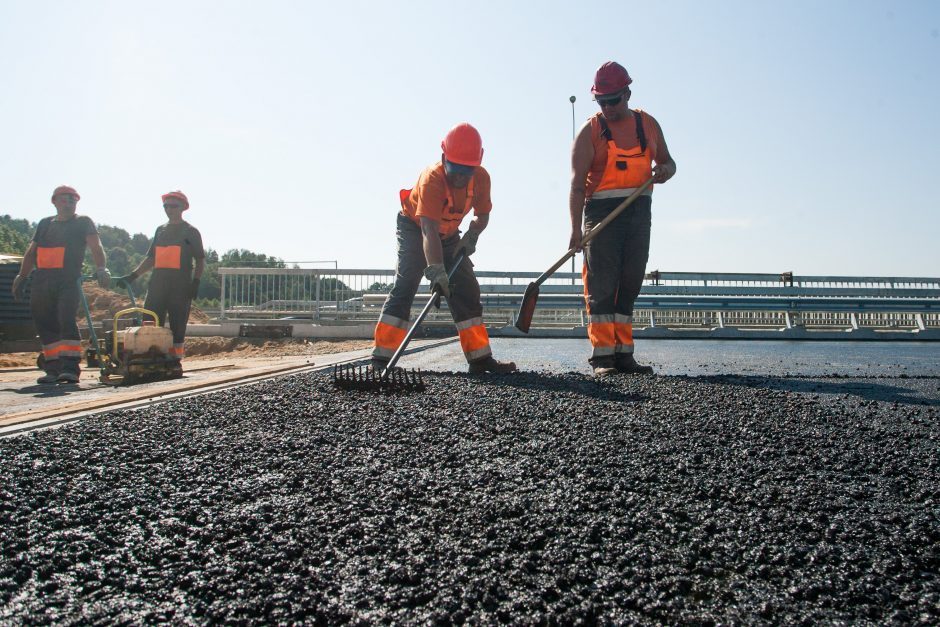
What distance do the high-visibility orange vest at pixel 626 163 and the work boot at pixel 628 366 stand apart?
3.75 feet

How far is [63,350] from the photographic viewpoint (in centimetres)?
607

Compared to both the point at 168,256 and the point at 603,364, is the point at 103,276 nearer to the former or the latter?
the point at 168,256

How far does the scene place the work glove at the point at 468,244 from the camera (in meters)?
4.82

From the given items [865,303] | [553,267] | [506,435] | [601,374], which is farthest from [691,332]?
[506,435]

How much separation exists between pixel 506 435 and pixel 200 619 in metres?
1.35

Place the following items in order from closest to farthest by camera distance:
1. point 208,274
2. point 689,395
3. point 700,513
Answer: point 700,513 → point 689,395 → point 208,274

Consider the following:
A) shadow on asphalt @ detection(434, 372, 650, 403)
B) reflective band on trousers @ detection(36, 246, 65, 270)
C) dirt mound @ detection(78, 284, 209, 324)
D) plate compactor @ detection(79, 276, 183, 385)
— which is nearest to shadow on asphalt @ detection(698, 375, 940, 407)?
shadow on asphalt @ detection(434, 372, 650, 403)

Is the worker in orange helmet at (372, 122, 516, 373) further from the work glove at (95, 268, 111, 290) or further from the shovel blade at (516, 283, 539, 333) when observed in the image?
the work glove at (95, 268, 111, 290)

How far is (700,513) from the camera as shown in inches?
60.6

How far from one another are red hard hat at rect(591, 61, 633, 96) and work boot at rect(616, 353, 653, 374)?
1722 millimetres

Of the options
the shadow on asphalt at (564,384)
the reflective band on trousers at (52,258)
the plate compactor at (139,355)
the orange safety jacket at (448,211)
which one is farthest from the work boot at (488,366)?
the reflective band on trousers at (52,258)

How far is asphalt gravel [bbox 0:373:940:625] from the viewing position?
1.16 metres

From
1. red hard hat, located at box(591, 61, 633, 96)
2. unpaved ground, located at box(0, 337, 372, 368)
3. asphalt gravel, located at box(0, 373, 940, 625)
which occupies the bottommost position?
unpaved ground, located at box(0, 337, 372, 368)

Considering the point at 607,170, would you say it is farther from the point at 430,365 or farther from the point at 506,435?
the point at 506,435
